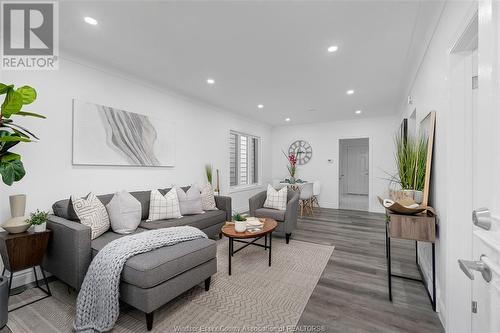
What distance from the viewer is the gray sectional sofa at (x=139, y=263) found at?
167 centimetres

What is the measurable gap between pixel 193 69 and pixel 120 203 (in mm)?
1974

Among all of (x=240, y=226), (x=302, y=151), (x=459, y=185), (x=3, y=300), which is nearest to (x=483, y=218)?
(x=459, y=185)

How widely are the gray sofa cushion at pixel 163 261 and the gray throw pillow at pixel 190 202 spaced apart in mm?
1188

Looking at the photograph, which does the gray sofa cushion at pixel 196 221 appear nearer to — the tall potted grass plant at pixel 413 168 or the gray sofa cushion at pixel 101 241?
the gray sofa cushion at pixel 101 241

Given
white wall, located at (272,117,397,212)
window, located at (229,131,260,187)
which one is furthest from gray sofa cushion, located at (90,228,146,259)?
white wall, located at (272,117,397,212)

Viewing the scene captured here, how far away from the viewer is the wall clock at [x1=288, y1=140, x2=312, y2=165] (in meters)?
6.80

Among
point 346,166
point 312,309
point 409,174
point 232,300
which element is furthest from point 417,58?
point 346,166

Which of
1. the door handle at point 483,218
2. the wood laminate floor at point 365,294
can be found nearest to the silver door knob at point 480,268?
the door handle at point 483,218

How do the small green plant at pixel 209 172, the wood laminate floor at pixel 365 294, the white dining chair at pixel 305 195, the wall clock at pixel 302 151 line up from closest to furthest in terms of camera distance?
the wood laminate floor at pixel 365 294, the small green plant at pixel 209 172, the white dining chair at pixel 305 195, the wall clock at pixel 302 151

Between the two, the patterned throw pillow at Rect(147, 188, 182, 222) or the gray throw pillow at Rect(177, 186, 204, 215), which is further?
the gray throw pillow at Rect(177, 186, 204, 215)

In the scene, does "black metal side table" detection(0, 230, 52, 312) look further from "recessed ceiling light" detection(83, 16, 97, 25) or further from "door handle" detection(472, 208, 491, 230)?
"door handle" detection(472, 208, 491, 230)

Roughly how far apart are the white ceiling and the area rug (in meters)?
2.59

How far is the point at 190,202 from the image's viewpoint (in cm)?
338

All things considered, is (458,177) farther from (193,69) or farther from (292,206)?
(193,69)
